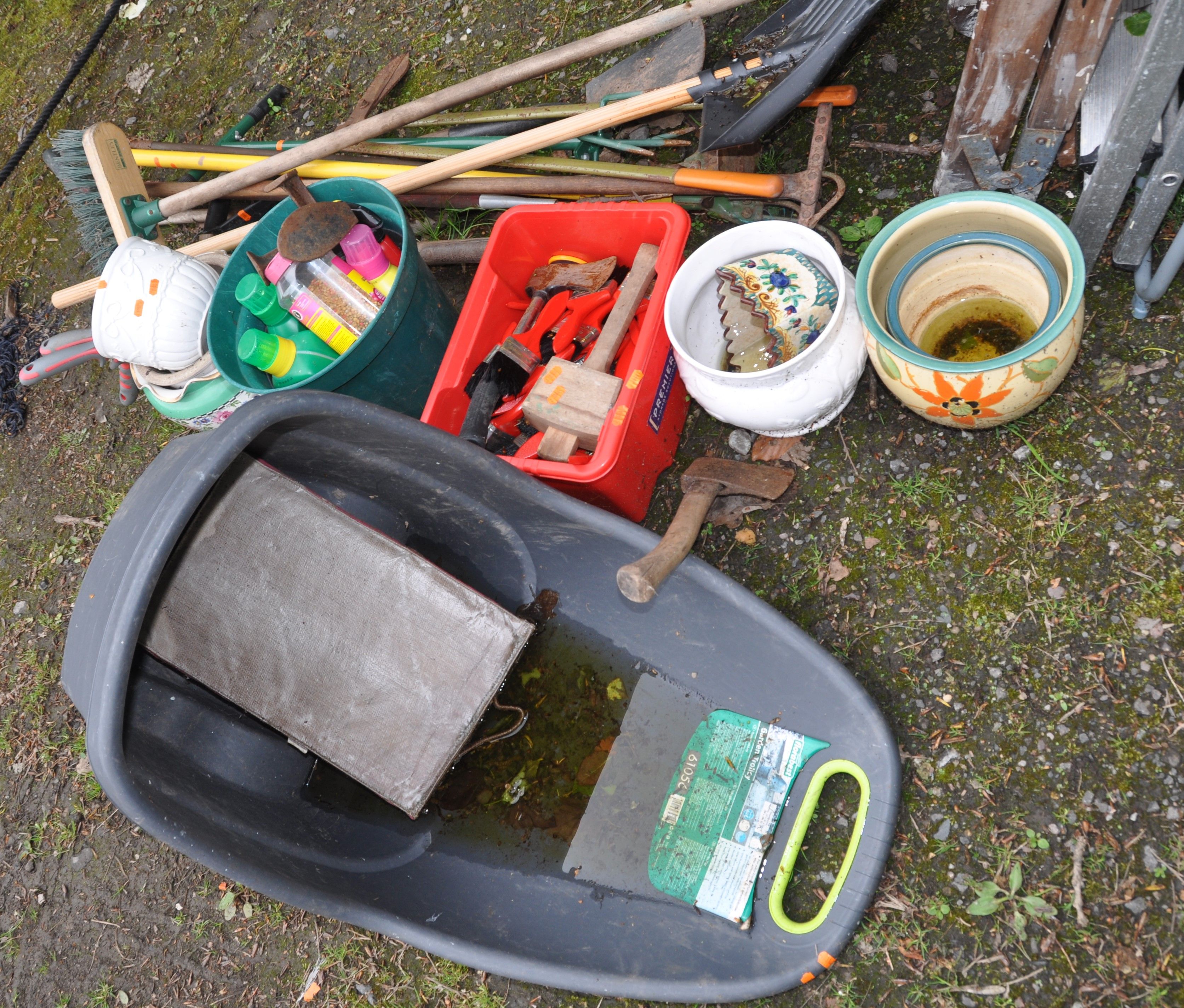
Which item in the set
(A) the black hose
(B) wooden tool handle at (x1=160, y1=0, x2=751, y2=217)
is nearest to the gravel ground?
(B) wooden tool handle at (x1=160, y1=0, x2=751, y2=217)

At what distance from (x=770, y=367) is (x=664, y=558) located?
19.1 inches

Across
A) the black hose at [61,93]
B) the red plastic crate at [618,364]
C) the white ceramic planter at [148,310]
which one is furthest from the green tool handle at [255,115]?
the red plastic crate at [618,364]

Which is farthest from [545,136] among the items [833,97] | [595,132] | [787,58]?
[833,97]

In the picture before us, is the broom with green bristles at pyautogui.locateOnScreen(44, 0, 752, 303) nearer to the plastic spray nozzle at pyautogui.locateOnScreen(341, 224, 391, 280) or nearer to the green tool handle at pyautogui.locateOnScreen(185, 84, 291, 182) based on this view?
the green tool handle at pyautogui.locateOnScreen(185, 84, 291, 182)

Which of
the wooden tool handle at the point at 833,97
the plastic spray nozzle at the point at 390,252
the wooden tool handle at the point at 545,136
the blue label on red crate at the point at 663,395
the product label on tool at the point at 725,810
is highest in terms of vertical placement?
the wooden tool handle at the point at 833,97

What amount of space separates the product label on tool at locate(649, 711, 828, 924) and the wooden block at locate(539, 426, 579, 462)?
2.06 ft

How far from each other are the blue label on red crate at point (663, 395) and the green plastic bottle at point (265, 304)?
2.66 feet

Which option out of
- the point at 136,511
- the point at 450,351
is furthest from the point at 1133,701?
the point at 136,511

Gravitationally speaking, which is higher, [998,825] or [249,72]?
[249,72]

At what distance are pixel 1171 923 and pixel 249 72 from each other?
359cm

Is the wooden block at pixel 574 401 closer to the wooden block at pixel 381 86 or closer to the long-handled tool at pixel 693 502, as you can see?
the long-handled tool at pixel 693 502

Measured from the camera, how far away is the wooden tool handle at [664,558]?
1514 mm

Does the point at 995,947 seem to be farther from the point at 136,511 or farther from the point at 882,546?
the point at 136,511

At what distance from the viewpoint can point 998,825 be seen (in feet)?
5.00
